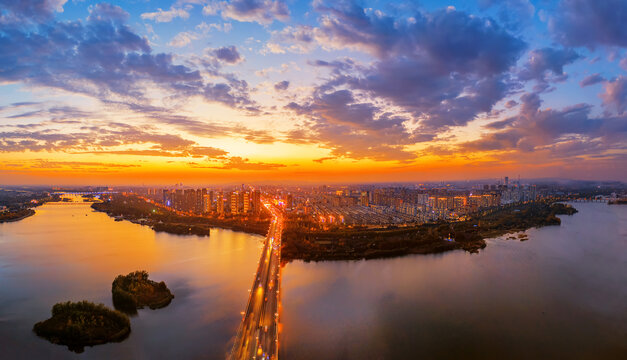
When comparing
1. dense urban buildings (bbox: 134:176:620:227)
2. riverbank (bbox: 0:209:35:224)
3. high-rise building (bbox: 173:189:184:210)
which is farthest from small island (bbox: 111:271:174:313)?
riverbank (bbox: 0:209:35:224)

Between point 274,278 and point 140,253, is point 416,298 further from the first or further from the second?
point 140,253

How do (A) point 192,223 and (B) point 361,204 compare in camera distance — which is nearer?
(A) point 192,223

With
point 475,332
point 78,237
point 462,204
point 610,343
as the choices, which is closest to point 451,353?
point 475,332

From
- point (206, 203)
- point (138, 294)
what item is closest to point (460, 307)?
point (138, 294)

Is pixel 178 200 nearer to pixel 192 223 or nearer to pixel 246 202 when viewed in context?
pixel 246 202

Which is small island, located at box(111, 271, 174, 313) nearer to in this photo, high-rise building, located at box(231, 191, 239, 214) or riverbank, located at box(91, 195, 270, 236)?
riverbank, located at box(91, 195, 270, 236)

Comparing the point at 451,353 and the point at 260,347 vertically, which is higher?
the point at 260,347
